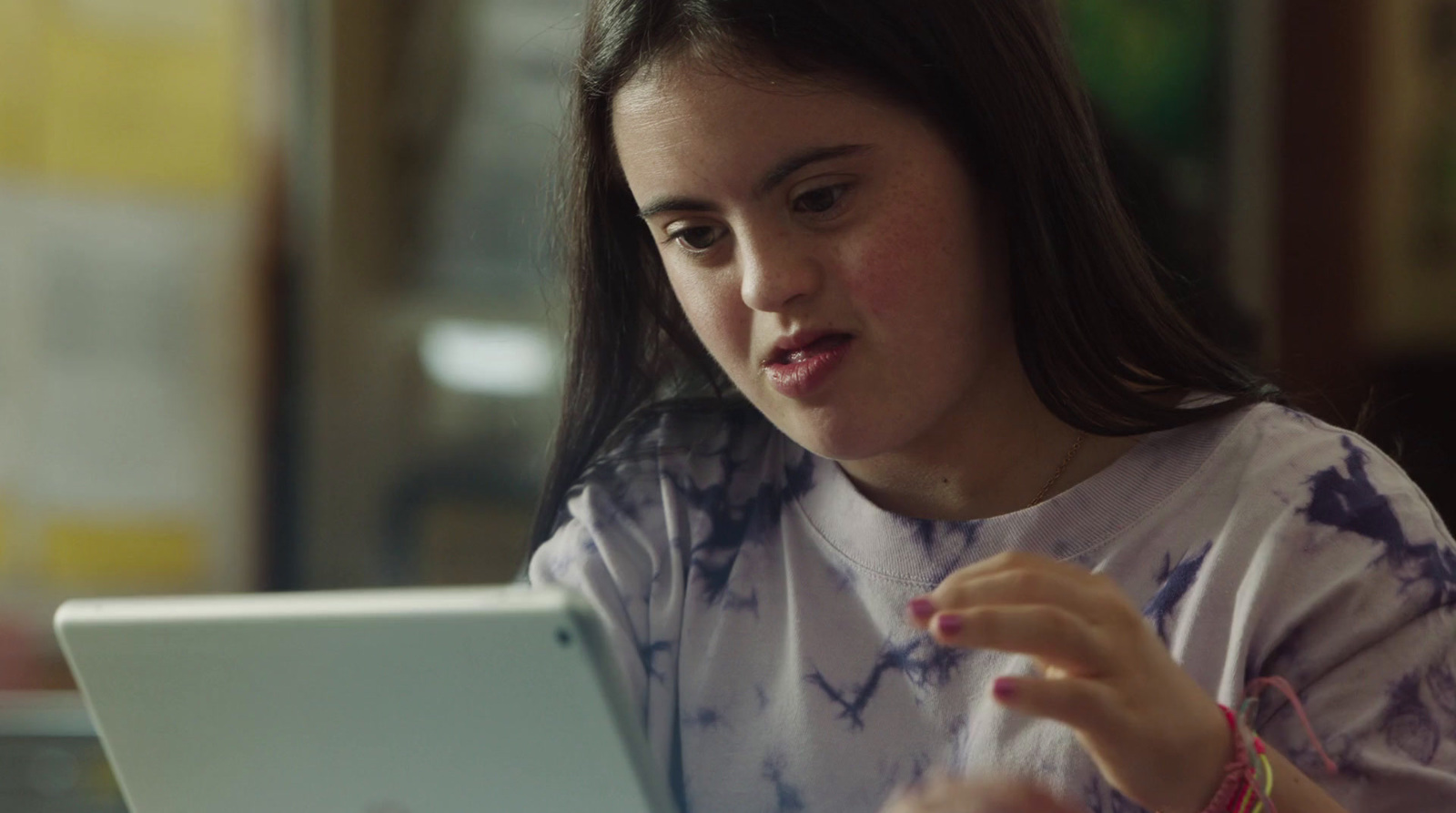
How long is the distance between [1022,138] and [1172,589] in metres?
0.27

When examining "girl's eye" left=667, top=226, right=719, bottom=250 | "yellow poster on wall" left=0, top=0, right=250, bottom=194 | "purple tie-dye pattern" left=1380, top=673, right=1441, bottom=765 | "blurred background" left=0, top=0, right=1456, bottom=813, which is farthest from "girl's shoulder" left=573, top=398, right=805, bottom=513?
"yellow poster on wall" left=0, top=0, right=250, bottom=194

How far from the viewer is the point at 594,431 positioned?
1.11 meters

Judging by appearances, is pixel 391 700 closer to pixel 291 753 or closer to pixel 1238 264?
pixel 291 753

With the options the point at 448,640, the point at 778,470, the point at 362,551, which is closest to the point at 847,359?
the point at 778,470

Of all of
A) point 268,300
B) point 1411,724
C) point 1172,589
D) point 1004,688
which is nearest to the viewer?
point 1004,688

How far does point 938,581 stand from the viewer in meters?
0.97

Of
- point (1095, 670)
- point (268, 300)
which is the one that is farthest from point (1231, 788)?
point (268, 300)

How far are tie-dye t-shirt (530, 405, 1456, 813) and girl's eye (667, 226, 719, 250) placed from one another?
0.21 meters

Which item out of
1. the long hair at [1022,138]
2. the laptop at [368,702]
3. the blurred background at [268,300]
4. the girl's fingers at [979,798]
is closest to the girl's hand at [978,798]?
the girl's fingers at [979,798]

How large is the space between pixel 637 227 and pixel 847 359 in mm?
248

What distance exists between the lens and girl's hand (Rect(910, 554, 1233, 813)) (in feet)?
2.10

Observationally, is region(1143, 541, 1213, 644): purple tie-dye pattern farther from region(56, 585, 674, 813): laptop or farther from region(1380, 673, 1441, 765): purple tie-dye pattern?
region(56, 585, 674, 813): laptop

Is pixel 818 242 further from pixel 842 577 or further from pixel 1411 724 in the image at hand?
pixel 1411 724

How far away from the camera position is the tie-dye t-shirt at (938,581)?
0.83 m
